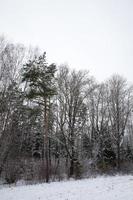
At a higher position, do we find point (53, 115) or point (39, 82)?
point (39, 82)

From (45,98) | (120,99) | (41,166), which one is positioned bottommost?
(41,166)

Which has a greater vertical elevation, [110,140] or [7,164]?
[110,140]

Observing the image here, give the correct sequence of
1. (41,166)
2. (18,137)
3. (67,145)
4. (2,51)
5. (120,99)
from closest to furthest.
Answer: (2,51) → (41,166) → (18,137) → (67,145) → (120,99)

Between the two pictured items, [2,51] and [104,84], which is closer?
[2,51]

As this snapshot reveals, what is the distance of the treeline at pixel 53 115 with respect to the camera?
2034 centimetres

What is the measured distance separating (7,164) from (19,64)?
31.0ft

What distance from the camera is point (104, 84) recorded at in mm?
34094

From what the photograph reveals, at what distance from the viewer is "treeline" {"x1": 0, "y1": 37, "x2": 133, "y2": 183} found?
20344mm

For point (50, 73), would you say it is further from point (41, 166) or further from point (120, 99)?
point (120, 99)

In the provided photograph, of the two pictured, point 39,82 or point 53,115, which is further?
point 53,115

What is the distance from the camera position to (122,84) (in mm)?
32719

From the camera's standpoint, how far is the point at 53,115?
2564cm

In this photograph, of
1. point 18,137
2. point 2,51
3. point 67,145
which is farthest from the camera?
point 67,145

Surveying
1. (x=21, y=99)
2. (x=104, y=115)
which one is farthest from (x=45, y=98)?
(x=104, y=115)
